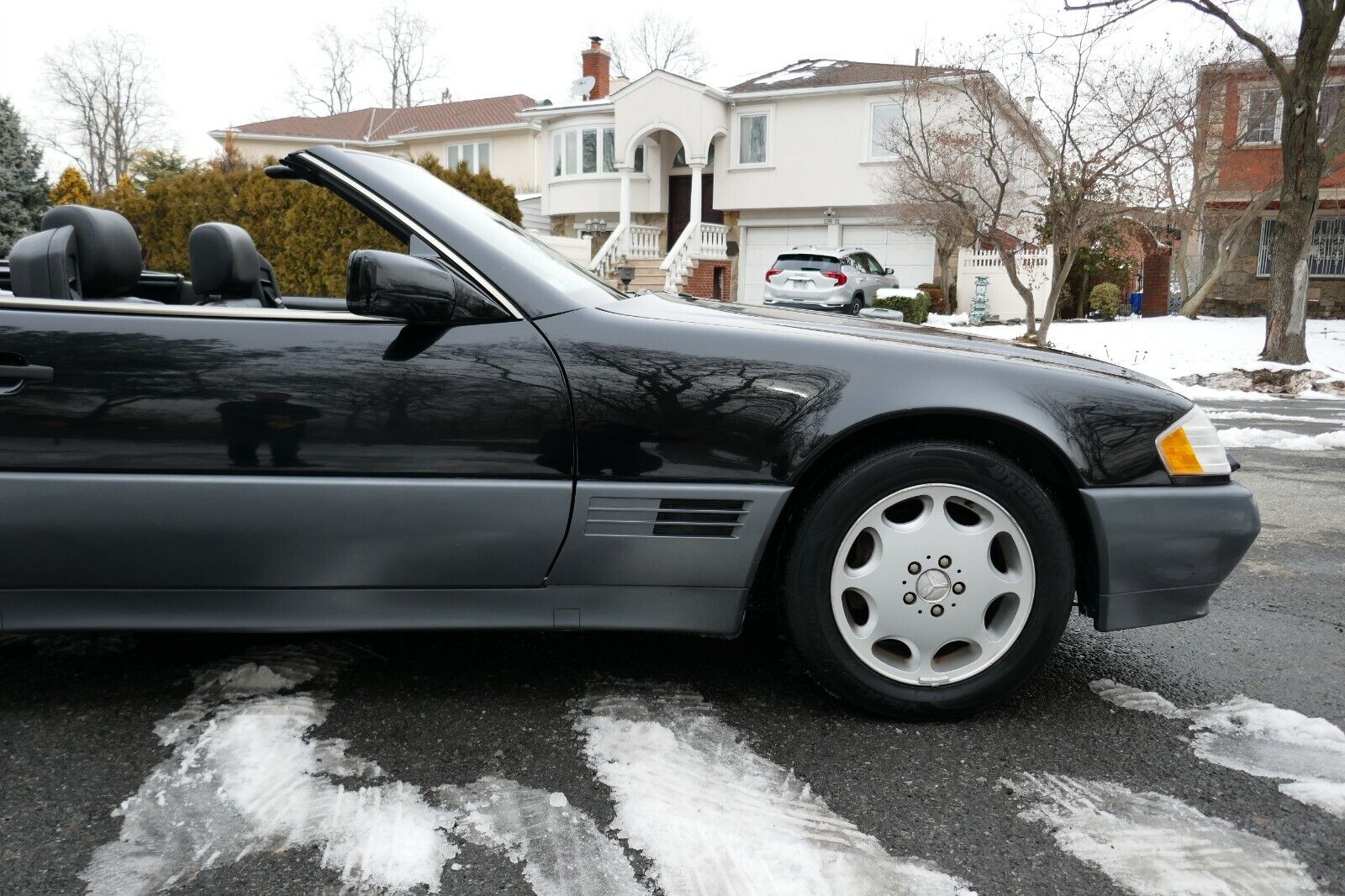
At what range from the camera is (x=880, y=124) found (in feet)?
89.5

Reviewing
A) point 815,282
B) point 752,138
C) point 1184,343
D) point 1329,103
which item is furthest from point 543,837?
point 1329,103

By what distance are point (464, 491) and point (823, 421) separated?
88 cm

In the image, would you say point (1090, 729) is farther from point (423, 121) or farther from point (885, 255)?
point (423, 121)

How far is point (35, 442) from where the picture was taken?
89.4 inches

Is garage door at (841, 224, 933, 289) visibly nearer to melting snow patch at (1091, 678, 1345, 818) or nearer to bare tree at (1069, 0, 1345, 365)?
bare tree at (1069, 0, 1345, 365)

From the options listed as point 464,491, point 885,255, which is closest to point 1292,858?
point 464,491

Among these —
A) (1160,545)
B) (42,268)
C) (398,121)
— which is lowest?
(1160,545)

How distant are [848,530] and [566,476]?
699mm

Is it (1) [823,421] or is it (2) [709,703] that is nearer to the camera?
(1) [823,421]

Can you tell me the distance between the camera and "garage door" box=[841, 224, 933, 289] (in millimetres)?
27375

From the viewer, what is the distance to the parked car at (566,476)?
2.29 m

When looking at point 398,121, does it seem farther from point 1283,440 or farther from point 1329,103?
point 1283,440

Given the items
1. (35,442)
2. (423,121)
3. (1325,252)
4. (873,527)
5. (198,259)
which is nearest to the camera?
(35,442)

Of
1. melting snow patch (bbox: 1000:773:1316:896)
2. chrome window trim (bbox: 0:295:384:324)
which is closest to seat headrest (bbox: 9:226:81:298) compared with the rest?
chrome window trim (bbox: 0:295:384:324)
